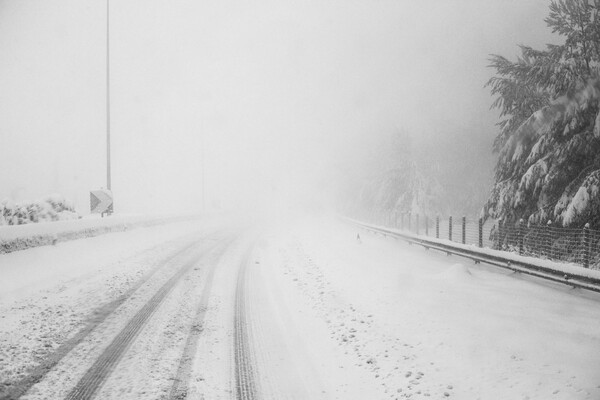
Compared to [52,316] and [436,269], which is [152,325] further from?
[436,269]

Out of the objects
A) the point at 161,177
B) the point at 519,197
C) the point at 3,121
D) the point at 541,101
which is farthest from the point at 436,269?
the point at 3,121

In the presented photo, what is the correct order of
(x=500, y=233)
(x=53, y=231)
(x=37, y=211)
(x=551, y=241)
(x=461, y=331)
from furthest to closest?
1. (x=37, y=211)
2. (x=500, y=233)
3. (x=551, y=241)
4. (x=53, y=231)
5. (x=461, y=331)

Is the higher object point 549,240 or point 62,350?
point 549,240

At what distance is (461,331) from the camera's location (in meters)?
4.59

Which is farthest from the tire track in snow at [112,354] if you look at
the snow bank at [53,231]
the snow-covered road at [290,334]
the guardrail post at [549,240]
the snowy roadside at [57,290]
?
the guardrail post at [549,240]

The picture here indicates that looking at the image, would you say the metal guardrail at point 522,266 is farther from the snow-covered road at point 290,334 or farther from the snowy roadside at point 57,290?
the snowy roadside at point 57,290

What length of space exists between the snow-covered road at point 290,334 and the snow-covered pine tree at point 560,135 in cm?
420

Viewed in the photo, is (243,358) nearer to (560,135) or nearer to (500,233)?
(500,233)

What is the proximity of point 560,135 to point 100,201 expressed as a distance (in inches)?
784

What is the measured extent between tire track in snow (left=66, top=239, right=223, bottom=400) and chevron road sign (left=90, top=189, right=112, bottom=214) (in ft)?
37.9

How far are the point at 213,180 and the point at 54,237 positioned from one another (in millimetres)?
99940

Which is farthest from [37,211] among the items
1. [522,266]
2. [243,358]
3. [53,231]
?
[522,266]

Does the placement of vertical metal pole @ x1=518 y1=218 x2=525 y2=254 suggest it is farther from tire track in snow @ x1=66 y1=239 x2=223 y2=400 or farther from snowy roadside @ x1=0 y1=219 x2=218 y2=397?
snowy roadside @ x1=0 y1=219 x2=218 y2=397

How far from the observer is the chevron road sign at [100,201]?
52.7 feet
